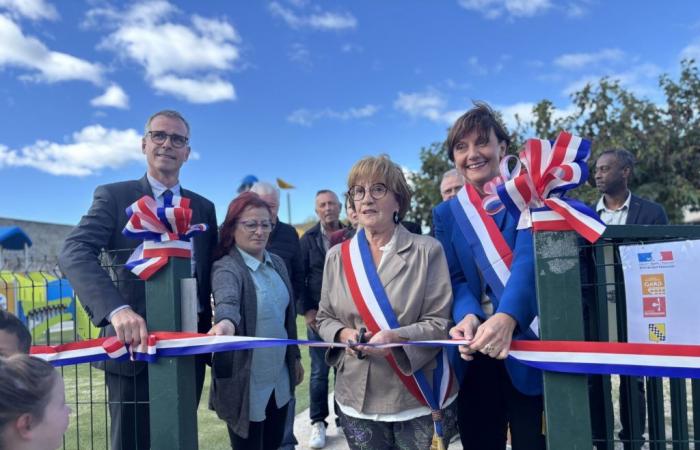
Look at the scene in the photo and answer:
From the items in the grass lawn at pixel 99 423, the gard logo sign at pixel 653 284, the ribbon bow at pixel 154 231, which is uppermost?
the ribbon bow at pixel 154 231

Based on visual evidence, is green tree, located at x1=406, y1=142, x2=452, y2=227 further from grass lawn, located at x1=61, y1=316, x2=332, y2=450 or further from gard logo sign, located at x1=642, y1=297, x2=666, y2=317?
gard logo sign, located at x1=642, y1=297, x2=666, y2=317

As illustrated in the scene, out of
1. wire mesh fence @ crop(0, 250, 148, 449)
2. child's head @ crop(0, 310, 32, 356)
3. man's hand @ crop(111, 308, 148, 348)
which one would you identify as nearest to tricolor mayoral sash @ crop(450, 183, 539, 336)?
man's hand @ crop(111, 308, 148, 348)

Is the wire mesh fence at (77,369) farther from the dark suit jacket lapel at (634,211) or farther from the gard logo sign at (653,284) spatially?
the dark suit jacket lapel at (634,211)

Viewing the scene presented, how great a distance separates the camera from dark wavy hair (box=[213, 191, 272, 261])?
3086 millimetres

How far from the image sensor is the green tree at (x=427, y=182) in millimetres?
14672

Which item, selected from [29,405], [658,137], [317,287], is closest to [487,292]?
[29,405]

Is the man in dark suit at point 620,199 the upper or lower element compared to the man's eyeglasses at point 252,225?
upper

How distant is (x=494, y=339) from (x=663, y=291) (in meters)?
0.75

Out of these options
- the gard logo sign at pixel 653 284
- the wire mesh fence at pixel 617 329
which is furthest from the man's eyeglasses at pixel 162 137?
the gard logo sign at pixel 653 284

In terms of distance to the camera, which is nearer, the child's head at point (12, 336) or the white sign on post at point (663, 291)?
the white sign on post at point (663, 291)

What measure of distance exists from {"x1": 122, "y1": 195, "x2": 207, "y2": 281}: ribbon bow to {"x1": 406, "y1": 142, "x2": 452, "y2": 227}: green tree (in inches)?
491

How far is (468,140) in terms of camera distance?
2.57m

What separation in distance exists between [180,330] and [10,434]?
2.48 feet

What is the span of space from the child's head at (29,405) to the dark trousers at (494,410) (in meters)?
1.80
